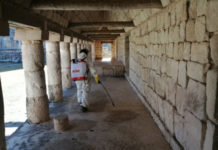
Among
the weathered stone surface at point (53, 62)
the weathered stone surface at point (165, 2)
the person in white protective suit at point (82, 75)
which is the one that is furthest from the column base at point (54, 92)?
the weathered stone surface at point (165, 2)

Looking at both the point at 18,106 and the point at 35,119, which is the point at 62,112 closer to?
the point at 35,119

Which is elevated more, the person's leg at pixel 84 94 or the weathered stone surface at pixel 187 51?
the weathered stone surface at pixel 187 51

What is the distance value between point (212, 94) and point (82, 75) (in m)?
3.88

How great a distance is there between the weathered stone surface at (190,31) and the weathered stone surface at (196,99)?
0.61 metres

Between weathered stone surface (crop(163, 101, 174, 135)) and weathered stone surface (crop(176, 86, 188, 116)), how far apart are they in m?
0.33

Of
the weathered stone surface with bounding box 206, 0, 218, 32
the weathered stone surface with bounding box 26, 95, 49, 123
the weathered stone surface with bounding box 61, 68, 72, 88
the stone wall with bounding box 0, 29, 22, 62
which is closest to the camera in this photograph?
the weathered stone surface with bounding box 206, 0, 218, 32

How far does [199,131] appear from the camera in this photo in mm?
2682

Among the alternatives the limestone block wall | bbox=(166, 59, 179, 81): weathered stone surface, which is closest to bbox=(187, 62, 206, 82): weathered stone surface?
the limestone block wall

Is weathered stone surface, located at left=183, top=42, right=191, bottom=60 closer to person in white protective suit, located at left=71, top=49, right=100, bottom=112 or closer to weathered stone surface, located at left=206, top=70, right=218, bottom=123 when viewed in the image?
weathered stone surface, located at left=206, top=70, right=218, bottom=123

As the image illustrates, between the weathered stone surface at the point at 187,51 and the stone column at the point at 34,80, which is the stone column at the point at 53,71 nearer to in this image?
A: the stone column at the point at 34,80

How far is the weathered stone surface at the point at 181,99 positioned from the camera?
3182 millimetres

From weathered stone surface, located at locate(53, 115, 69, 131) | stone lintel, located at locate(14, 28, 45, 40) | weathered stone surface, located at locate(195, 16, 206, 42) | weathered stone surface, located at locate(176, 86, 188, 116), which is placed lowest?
weathered stone surface, located at locate(53, 115, 69, 131)

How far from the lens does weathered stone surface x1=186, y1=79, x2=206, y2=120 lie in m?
2.59

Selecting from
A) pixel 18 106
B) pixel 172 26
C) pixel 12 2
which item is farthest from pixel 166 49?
pixel 18 106
